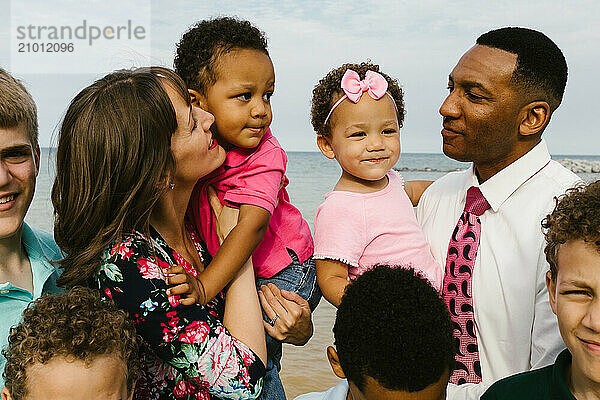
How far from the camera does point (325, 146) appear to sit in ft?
11.4

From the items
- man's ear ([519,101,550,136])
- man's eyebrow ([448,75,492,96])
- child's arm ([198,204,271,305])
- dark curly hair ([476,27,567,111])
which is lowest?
child's arm ([198,204,271,305])

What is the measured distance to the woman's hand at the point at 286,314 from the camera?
2.88 metres

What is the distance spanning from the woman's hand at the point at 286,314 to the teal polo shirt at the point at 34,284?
3.10 ft

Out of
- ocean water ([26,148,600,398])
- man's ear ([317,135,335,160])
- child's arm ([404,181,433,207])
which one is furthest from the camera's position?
ocean water ([26,148,600,398])

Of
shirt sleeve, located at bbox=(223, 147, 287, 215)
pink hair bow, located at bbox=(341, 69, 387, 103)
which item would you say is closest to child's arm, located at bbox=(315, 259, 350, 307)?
shirt sleeve, located at bbox=(223, 147, 287, 215)

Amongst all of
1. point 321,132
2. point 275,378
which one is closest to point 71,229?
point 275,378

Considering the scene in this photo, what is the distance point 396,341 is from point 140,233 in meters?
1.06

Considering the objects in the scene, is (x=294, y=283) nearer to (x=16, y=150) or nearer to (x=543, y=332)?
(x=543, y=332)

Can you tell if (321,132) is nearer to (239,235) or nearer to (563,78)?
(239,235)

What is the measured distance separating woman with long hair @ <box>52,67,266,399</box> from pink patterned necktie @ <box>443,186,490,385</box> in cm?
107

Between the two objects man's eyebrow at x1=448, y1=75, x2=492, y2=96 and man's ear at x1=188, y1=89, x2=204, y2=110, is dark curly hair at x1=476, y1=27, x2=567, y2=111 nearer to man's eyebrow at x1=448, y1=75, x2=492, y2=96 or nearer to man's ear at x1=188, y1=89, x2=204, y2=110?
man's eyebrow at x1=448, y1=75, x2=492, y2=96

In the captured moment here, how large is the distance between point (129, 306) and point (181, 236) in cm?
53

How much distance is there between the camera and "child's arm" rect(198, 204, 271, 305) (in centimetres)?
257

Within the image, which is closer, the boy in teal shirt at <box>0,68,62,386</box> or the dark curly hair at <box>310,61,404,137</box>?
the boy in teal shirt at <box>0,68,62,386</box>
